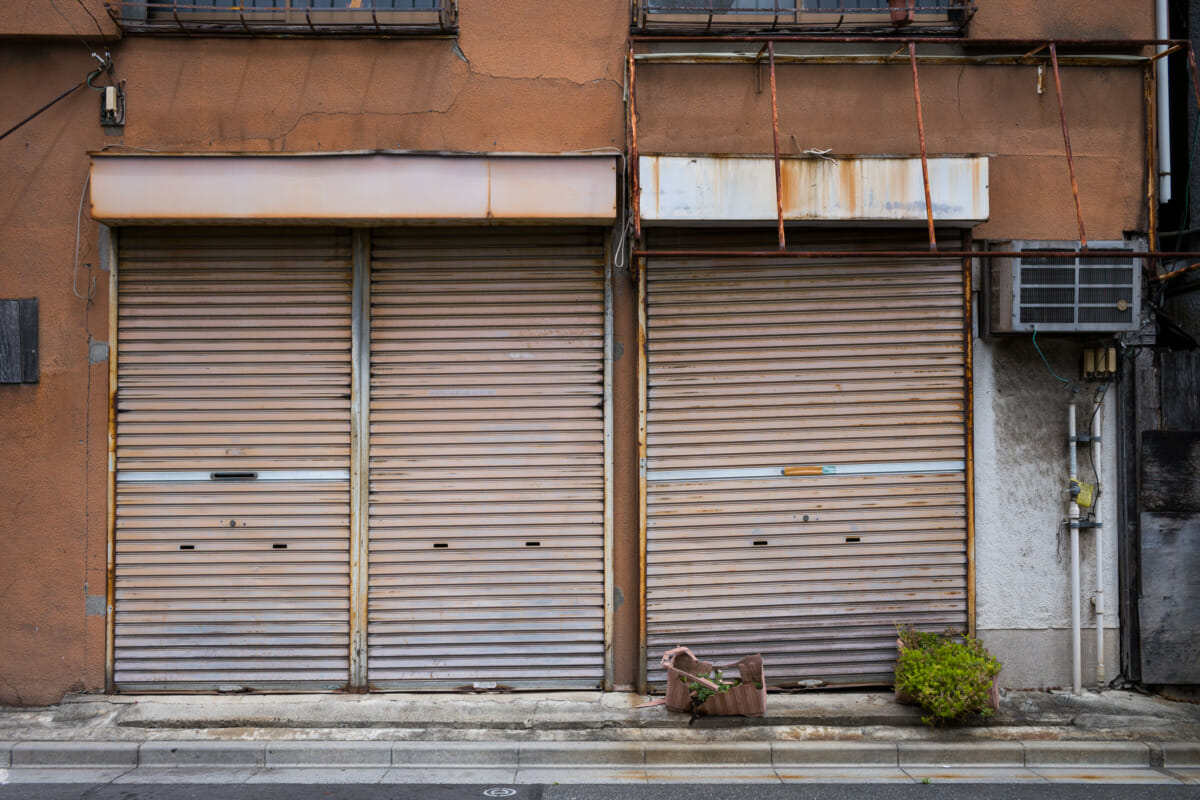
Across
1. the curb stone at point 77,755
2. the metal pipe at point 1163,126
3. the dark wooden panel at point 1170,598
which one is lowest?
the curb stone at point 77,755

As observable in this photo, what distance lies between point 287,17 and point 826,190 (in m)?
4.82

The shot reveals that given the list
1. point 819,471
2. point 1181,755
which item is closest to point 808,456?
point 819,471

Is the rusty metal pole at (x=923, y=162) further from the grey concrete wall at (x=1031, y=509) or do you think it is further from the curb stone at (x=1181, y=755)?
the curb stone at (x=1181, y=755)

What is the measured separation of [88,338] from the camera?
23.8 feet

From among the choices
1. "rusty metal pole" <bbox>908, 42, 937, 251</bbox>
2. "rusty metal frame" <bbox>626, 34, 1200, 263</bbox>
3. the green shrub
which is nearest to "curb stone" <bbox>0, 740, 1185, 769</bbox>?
the green shrub

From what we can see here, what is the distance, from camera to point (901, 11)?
7473mm

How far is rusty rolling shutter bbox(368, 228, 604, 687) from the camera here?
7.31m

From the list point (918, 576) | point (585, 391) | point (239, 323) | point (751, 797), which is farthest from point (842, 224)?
point (239, 323)

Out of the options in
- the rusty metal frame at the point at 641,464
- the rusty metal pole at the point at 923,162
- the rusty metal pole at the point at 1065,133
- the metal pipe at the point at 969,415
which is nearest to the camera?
the rusty metal pole at the point at 923,162

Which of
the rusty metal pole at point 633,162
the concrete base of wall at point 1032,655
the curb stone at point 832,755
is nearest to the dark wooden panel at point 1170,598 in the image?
the concrete base of wall at point 1032,655

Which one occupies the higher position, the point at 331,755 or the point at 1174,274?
the point at 1174,274

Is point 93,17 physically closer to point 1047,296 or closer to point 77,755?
point 77,755

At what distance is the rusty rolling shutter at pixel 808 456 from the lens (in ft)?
24.0

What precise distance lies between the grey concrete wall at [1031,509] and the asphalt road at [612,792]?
1569mm
